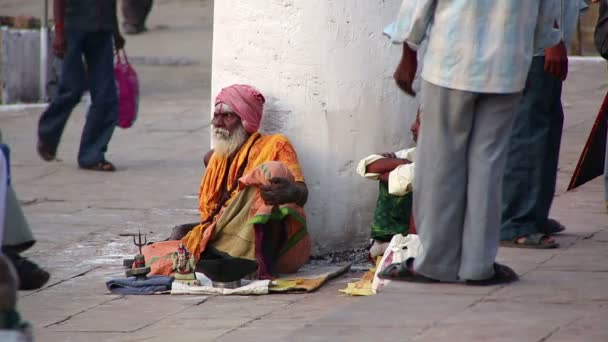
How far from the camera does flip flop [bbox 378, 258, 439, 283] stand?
228 inches

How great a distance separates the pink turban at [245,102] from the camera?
746cm

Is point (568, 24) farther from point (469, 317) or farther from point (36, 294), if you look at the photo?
point (36, 294)

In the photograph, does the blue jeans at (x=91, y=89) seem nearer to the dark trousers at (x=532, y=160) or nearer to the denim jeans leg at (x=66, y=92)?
the denim jeans leg at (x=66, y=92)

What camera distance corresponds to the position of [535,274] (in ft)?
19.6

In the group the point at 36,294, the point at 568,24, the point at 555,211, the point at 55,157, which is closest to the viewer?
the point at 568,24

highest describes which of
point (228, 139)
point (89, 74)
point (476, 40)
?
point (476, 40)

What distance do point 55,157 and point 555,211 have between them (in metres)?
4.80

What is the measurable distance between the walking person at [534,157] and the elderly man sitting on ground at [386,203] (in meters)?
0.70

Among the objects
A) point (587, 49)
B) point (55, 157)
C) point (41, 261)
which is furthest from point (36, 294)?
point (587, 49)

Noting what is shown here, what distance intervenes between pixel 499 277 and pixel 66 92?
5.60 meters

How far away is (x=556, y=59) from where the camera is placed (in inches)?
248

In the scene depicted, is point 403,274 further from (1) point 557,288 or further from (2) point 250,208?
(2) point 250,208

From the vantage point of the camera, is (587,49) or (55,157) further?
(587,49)

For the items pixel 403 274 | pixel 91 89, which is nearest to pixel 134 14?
pixel 91 89
